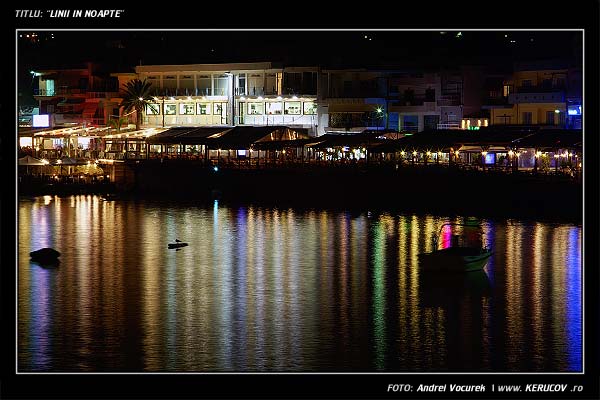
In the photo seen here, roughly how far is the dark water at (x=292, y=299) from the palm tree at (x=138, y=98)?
21.8 meters

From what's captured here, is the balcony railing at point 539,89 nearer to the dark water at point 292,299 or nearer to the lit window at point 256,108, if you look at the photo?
the dark water at point 292,299

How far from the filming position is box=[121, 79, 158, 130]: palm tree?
2554 inches

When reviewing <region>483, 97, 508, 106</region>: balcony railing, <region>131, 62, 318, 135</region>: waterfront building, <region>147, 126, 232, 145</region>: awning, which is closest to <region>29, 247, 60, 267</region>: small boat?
<region>147, 126, 232, 145</region>: awning

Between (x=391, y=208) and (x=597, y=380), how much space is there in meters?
39.4

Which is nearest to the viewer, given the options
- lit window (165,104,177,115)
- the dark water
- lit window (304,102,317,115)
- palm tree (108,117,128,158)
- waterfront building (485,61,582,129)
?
the dark water

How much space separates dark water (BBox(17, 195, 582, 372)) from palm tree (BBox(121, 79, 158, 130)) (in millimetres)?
21759

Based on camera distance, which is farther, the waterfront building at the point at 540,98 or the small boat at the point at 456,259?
the waterfront building at the point at 540,98

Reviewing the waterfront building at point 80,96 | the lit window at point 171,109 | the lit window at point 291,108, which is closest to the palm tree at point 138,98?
the lit window at point 171,109

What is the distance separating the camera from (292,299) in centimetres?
2617

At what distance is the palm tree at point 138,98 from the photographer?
6488 cm

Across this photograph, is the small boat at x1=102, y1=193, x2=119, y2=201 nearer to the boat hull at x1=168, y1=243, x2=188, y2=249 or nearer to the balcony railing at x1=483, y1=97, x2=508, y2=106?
the boat hull at x1=168, y1=243, x2=188, y2=249

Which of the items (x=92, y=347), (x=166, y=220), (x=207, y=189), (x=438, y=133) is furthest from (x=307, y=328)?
(x=207, y=189)

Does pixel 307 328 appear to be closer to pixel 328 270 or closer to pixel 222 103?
pixel 328 270

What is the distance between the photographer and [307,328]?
2225cm
